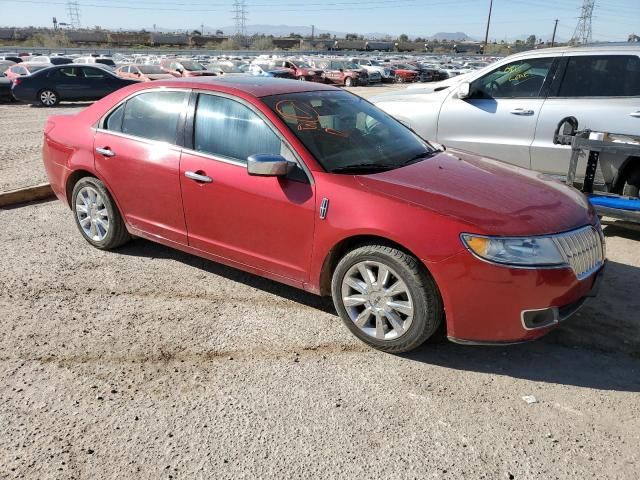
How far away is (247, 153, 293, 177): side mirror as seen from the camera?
11.5ft

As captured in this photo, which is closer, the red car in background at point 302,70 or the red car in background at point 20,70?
the red car in background at point 20,70

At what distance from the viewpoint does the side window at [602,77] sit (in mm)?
5621

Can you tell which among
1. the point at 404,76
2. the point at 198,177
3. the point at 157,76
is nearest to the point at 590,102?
the point at 198,177

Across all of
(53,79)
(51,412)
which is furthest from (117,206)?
(53,79)

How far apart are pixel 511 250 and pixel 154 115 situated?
2.97 m

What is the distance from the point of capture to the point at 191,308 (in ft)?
13.3

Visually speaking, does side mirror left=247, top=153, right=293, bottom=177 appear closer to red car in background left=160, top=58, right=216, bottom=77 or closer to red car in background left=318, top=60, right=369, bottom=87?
red car in background left=160, top=58, right=216, bottom=77

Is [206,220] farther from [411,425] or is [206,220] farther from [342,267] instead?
[411,425]

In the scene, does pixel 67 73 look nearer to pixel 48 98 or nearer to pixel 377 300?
pixel 48 98

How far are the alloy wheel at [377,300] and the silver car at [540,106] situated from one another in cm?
324

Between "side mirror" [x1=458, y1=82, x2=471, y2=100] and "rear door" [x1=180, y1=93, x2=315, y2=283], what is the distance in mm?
3537

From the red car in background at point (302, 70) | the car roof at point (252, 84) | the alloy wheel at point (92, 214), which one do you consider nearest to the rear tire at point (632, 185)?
the car roof at point (252, 84)

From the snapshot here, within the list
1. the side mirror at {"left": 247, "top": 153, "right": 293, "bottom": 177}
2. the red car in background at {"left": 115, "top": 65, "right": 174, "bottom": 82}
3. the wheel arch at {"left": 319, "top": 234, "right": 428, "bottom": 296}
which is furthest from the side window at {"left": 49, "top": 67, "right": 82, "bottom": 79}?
the wheel arch at {"left": 319, "top": 234, "right": 428, "bottom": 296}

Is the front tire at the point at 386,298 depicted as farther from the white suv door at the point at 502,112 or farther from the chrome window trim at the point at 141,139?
the white suv door at the point at 502,112
